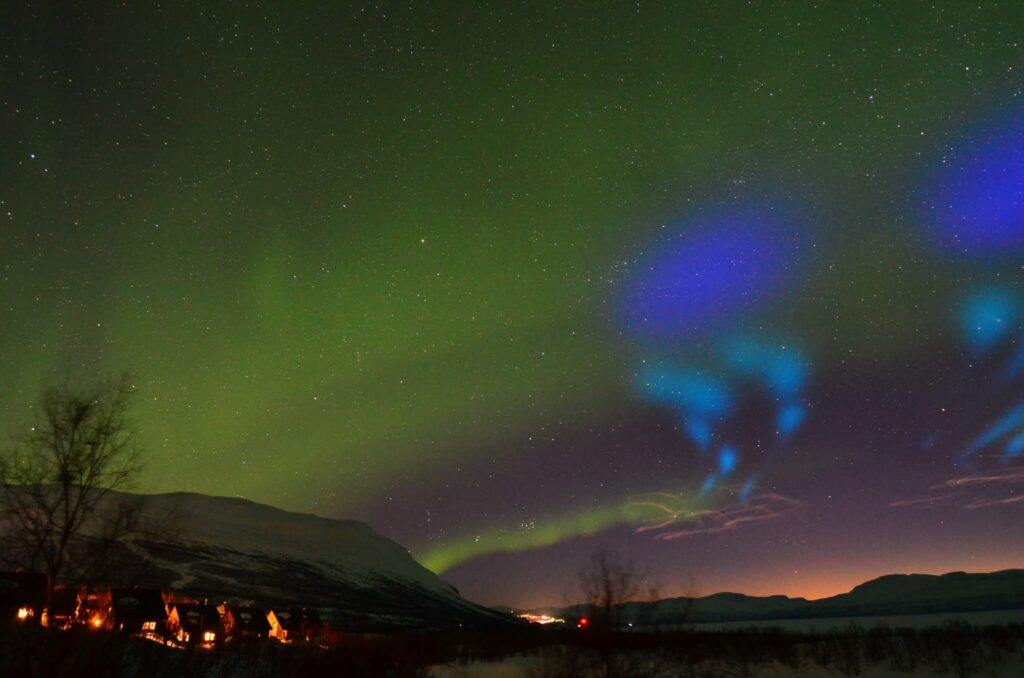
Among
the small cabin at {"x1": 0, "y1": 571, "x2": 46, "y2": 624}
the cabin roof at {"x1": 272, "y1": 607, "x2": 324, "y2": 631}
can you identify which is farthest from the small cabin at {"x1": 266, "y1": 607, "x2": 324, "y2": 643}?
the small cabin at {"x1": 0, "y1": 571, "x2": 46, "y2": 624}

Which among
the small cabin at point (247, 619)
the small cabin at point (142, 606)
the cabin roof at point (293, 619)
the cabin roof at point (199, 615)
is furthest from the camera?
the cabin roof at point (293, 619)

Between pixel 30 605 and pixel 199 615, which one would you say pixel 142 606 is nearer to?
pixel 199 615

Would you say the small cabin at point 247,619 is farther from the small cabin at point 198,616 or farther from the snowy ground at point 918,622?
the snowy ground at point 918,622

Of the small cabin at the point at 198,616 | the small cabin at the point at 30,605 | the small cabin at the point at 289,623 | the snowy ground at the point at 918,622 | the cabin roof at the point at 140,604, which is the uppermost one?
the small cabin at the point at 30,605

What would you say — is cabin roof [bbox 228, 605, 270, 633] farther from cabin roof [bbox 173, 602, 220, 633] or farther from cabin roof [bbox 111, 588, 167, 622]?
cabin roof [bbox 111, 588, 167, 622]

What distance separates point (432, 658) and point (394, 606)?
145 meters

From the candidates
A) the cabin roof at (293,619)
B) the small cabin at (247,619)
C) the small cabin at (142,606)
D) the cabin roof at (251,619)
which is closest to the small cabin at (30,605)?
the small cabin at (142,606)

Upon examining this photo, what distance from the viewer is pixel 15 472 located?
21.2 meters

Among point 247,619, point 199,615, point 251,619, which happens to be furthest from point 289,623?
point 199,615

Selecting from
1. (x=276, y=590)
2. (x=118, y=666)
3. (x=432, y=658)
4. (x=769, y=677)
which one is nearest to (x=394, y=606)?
(x=276, y=590)

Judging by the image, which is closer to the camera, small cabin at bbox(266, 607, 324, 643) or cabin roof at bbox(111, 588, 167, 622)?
cabin roof at bbox(111, 588, 167, 622)

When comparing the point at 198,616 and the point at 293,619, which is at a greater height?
the point at 198,616

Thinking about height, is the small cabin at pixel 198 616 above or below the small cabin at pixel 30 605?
below

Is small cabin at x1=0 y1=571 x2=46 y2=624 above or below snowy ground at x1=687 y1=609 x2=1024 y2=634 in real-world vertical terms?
above
